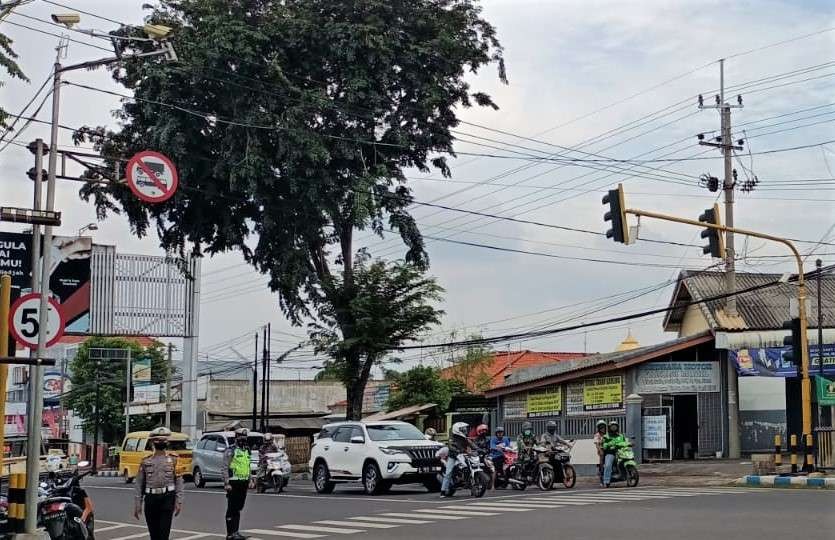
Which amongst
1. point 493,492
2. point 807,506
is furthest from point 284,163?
point 807,506

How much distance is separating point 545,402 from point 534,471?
1206cm

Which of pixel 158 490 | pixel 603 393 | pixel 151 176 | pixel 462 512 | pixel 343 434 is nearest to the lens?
pixel 158 490

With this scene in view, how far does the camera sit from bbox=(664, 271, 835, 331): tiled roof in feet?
120

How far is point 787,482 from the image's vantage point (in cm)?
2434

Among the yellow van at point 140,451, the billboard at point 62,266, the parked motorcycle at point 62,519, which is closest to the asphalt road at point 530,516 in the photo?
the parked motorcycle at point 62,519

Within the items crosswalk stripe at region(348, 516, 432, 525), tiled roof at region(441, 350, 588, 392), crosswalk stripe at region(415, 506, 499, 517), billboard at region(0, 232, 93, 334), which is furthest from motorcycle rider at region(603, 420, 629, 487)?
tiled roof at region(441, 350, 588, 392)

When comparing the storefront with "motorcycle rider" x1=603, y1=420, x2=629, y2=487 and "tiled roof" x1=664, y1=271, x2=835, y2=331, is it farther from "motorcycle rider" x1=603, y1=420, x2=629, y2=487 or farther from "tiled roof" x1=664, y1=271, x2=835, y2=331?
"motorcycle rider" x1=603, y1=420, x2=629, y2=487

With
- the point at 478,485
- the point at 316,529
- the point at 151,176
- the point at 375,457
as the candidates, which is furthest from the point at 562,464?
the point at 151,176

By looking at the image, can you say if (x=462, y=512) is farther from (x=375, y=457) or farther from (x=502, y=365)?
(x=502, y=365)

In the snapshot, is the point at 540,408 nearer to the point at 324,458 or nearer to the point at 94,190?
the point at 324,458

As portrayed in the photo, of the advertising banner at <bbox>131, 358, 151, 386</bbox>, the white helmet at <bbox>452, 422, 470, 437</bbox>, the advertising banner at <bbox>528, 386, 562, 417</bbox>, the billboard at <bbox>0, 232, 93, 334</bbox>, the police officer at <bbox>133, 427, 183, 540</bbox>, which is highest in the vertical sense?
the billboard at <bbox>0, 232, 93, 334</bbox>

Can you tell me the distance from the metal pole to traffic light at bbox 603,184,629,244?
12.0 metres

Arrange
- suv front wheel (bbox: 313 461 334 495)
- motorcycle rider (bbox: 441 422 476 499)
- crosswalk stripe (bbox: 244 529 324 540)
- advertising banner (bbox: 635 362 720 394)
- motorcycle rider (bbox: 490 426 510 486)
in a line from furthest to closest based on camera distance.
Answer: advertising banner (bbox: 635 362 720 394), suv front wheel (bbox: 313 461 334 495), motorcycle rider (bbox: 490 426 510 486), motorcycle rider (bbox: 441 422 476 499), crosswalk stripe (bbox: 244 529 324 540)

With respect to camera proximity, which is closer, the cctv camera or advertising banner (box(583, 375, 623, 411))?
the cctv camera
